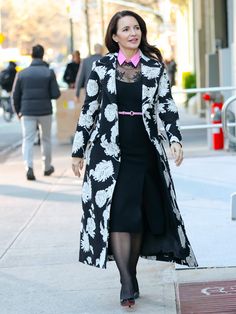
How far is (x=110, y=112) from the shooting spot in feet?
21.6

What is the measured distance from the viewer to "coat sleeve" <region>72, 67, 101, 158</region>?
6.70 m

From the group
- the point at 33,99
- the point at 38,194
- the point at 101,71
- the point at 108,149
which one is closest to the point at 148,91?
the point at 101,71

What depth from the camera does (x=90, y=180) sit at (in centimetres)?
666

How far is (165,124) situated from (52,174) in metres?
8.07

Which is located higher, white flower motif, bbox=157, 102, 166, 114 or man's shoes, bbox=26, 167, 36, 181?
white flower motif, bbox=157, 102, 166, 114

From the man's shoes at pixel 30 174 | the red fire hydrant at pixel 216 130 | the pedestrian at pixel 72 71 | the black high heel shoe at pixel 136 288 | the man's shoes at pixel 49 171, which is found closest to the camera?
the black high heel shoe at pixel 136 288

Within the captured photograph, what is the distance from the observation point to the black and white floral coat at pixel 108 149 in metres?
6.57

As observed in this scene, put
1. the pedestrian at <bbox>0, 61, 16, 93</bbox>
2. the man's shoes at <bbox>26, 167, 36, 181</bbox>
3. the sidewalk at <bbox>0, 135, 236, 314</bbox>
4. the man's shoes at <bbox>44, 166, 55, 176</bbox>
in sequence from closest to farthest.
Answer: the sidewalk at <bbox>0, 135, 236, 314</bbox>, the man's shoes at <bbox>26, 167, 36, 181</bbox>, the man's shoes at <bbox>44, 166, 55, 176</bbox>, the pedestrian at <bbox>0, 61, 16, 93</bbox>

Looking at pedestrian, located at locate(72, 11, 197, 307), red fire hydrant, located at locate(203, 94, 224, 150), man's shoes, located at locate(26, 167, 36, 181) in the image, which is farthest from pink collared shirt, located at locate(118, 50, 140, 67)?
red fire hydrant, located at locate(203, 94, 224, 150)

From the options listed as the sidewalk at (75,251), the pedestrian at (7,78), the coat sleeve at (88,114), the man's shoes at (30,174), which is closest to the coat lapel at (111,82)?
the coat sleeve at (88,114)

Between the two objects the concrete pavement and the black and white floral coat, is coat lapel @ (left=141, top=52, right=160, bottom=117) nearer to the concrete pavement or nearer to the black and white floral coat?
the black and white floral coat

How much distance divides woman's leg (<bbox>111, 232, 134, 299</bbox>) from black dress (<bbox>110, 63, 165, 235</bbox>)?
45 millimetres

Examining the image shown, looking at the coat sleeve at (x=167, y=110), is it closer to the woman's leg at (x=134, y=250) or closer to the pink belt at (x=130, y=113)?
the pink belt at (x=130, y=113)

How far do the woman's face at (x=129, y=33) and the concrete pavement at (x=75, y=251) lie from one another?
1622 millimetres
